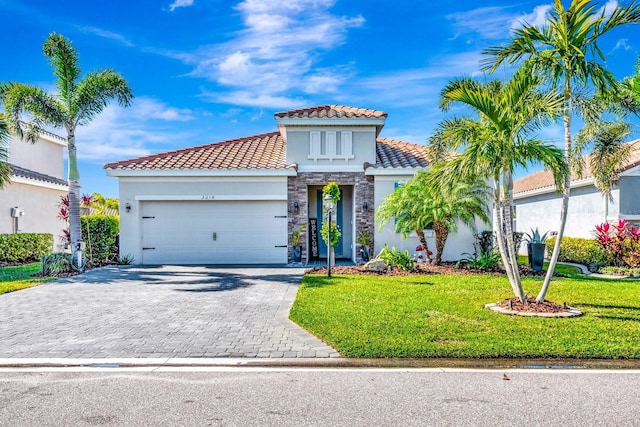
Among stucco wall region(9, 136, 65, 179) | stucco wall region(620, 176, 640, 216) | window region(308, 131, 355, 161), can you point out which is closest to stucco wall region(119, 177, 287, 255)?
window region(308, 131, 355, 161)

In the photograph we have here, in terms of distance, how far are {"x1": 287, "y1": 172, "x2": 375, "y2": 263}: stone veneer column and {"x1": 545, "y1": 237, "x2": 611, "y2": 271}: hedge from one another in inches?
299

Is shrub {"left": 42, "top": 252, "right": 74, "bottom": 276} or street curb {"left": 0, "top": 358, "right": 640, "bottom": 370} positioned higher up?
shrub {"left": 42, "top": 252, "right": 74, "bottom": 276}

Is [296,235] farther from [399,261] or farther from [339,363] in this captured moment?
[339,363]

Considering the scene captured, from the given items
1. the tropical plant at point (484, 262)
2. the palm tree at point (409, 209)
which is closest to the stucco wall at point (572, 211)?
the tropical plant at point (484, 262)

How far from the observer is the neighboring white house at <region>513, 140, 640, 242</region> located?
1641cm

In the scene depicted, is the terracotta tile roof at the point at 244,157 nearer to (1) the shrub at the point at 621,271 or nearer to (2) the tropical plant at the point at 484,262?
(2) the tropical plant at the point at 484,262

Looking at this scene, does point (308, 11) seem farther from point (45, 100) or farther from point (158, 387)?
point (158, 387)

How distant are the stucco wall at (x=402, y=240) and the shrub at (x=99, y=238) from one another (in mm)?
9511

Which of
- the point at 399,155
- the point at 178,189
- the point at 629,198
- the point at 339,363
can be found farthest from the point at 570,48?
the point at 178,189

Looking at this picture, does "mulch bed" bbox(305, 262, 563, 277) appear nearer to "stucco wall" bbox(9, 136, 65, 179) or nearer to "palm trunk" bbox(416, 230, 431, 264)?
"palm trunk" bbox(416, 230, 431, 264)

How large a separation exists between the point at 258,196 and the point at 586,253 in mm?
11856

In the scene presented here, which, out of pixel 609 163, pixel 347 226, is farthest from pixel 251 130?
pixel 609 163

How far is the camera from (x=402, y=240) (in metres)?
16.1

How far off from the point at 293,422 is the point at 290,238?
1231 cm
